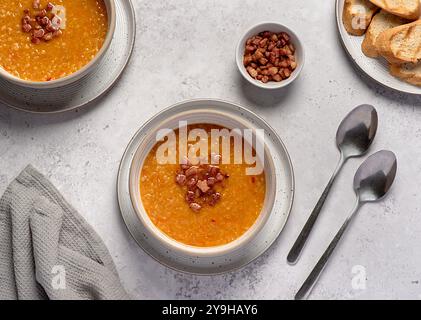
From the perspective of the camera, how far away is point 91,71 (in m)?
2.25

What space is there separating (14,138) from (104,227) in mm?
470

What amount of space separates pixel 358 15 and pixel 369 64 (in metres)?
0.19

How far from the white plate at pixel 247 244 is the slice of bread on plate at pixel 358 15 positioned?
0.50 meters

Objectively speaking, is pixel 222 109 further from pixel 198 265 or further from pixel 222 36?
pixel 198 265

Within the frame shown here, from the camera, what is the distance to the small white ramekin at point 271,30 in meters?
2.24

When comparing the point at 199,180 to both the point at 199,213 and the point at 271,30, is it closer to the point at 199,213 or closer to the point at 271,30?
the point at 199,213

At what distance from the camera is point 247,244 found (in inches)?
87.4

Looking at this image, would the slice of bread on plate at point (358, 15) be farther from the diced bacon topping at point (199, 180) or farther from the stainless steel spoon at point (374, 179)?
the diced bacon topping at point (199, 180)

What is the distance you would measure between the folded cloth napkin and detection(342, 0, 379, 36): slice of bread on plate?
3.99 feet

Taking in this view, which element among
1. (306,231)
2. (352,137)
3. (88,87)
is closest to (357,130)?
(352,137)

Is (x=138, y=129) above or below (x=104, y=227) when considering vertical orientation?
above

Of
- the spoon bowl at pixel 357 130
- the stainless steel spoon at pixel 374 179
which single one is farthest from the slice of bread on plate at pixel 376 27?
the stainless steel spoon at pixel 374 179

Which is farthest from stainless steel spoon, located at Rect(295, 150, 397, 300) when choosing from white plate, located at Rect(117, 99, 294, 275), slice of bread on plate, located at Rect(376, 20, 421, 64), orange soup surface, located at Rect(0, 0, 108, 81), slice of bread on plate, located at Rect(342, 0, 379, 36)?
orange soup surface, located at Rect(0, 0, 108, 81)
